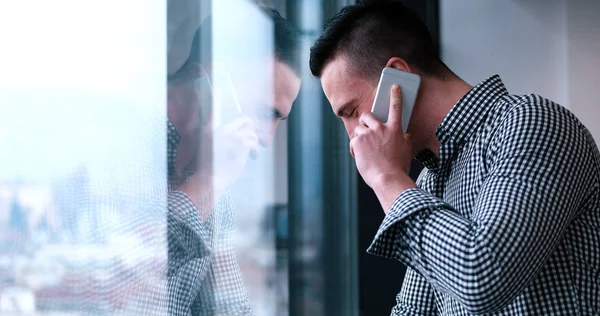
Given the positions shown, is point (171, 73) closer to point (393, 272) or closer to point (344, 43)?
point (344, 43)

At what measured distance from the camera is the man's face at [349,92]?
0.88 m

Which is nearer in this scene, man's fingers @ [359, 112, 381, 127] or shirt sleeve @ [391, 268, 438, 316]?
man's fingers @ [359, 112, 381, 127]

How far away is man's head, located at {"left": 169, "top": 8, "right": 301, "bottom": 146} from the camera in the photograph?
0.84 m

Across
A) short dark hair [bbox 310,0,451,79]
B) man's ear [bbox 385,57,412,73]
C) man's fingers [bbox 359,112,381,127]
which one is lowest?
man's fingers [bbox 359,112,381,127]

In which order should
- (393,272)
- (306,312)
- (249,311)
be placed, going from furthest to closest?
1. (393,272)
2. (306,312)
3. (249,311)

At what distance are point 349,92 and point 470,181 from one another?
0.23 meters

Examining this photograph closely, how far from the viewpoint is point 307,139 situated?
121 centimetres

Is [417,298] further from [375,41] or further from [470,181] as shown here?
[375,41]

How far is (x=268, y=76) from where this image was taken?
3.35 feet

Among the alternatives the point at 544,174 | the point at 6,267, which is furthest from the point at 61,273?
the point at 544,174

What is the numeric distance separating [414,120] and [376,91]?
7cm

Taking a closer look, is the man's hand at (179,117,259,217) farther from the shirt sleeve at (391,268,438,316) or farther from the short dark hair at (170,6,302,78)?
the shirt sleeve at (391,268,438,316)

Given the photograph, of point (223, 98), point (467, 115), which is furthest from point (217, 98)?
point (467, 115)

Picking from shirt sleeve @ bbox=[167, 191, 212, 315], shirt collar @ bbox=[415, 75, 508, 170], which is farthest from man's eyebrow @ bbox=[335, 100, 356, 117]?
shirt sleeve @ bbox=[167, 191, 212, 315]
